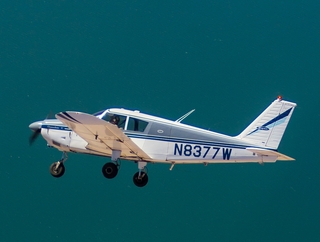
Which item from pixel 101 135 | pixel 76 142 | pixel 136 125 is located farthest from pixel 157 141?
pixel 76 142

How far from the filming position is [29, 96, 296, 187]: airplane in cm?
1891

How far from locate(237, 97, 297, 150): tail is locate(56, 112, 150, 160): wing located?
7.83 ft

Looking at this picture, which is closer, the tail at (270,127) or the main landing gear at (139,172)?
the tail at (270,127)

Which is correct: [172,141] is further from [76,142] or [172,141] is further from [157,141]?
[76,142]

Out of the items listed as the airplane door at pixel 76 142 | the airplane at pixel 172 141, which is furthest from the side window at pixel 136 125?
the airplane door at pixel 76 142

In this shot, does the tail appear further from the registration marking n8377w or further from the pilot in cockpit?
the pilot in cockpit

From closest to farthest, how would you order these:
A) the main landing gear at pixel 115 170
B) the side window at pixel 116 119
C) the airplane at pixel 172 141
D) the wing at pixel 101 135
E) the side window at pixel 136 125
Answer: the wing at pixel 101 135, the airplane at pixel 172 141, the side window at pixel 116 119, the side window at pixel 136 125, the main landing gear at pixel 115 170

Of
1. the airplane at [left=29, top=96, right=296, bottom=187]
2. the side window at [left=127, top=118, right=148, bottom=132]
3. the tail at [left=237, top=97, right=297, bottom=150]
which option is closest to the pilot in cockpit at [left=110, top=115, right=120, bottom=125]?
the airplane at [left=29, top=96, right=296, bottom=187]

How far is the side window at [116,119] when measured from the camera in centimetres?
1905

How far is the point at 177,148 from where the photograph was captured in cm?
1908

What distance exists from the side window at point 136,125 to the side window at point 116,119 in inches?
5.9

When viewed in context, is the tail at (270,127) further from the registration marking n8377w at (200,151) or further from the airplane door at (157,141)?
the airplane door at (157,141)

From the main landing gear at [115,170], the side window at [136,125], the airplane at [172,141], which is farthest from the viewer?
the main landing gear at [115,170]

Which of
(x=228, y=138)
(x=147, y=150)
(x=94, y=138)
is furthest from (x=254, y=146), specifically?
(x=94, y=138)
